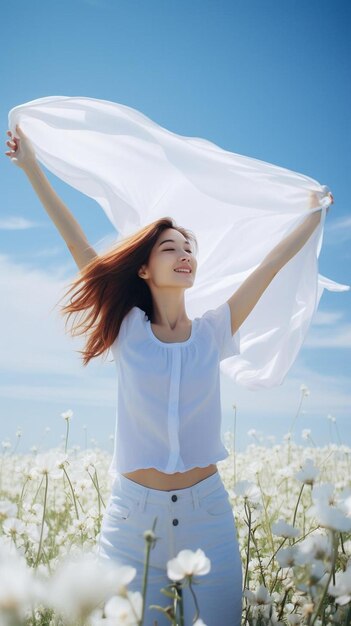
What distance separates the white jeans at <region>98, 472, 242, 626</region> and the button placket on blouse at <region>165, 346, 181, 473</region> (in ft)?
0.41

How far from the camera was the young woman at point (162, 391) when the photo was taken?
242cm

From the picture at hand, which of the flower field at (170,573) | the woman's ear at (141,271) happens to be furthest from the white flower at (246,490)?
the woman's ear at (141,271)

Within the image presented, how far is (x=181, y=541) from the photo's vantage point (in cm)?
241

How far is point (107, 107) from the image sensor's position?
347cm

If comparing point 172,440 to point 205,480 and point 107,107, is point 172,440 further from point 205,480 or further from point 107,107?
point 107,107

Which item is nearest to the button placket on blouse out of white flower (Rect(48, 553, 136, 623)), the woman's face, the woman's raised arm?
the woman's face

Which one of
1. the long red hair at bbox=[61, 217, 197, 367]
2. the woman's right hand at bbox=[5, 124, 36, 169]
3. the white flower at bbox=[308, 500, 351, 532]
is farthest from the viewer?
the woman's right hand at bbox=[5, 124, 36, 169]

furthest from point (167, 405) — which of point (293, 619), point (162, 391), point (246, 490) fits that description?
point (293, 619)

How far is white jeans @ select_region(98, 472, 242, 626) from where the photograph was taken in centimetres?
238

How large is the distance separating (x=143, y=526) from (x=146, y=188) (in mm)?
1933

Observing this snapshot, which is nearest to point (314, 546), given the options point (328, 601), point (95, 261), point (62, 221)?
point (328, 601)

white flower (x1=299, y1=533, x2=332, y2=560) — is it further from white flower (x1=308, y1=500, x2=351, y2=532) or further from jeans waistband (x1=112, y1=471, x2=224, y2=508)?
jeans waistband (x1=112, y1=471, x2=224, y2=508)

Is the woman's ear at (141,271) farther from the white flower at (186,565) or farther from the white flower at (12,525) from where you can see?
the white flower at (186,565)

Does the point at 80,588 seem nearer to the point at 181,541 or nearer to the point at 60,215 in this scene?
the point at 181,541
